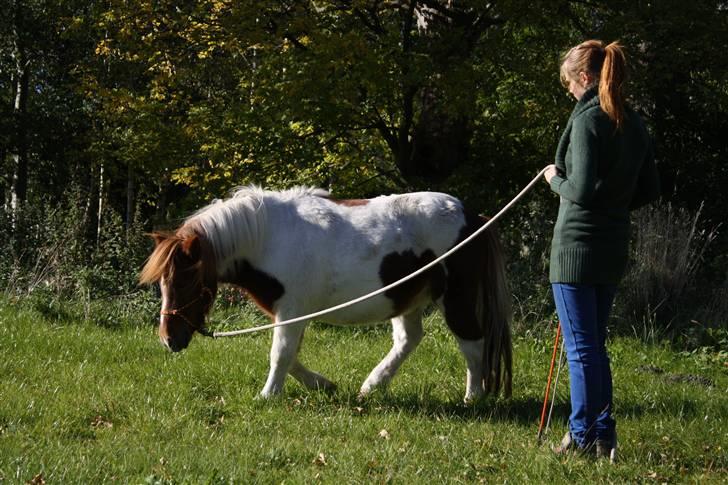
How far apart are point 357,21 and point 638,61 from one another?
4108 millimetres

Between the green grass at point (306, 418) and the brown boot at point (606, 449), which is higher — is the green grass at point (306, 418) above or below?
below

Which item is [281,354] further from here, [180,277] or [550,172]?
[550,172]

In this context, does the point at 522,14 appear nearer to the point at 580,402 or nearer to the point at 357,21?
the point at 357,21

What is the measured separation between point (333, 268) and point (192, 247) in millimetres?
1057

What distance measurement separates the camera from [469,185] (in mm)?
12562

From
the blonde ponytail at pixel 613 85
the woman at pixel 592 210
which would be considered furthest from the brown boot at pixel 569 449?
the blonde ponytail at pixel 613 85

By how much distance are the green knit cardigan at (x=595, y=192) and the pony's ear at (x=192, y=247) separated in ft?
8.48

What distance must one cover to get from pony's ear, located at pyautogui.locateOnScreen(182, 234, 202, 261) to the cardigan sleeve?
2718mm

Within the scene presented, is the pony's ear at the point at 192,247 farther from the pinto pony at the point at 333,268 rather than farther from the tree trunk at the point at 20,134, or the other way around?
the tree trunk at the point at 20,134

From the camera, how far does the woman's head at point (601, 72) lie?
14.0 ft

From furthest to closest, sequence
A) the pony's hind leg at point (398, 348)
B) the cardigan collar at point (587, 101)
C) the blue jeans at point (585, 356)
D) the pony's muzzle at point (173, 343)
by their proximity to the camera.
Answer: the pony's hind leg at point (398, 348), the pony's muzzle at point (173, 343), the blue jeans at point (585, 356), the cardigan collar at point (587, 101)

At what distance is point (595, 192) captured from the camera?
169 inches

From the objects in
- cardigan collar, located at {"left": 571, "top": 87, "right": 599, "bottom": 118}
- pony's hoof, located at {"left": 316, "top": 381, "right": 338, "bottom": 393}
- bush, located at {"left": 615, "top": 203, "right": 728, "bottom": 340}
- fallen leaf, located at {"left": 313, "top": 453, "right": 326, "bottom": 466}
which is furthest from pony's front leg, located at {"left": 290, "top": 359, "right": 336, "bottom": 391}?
bush, located at {"left": 615, "top": 203, "right": 728, "bottom": 340}

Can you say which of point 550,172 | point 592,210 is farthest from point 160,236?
Answer: point 592,210
